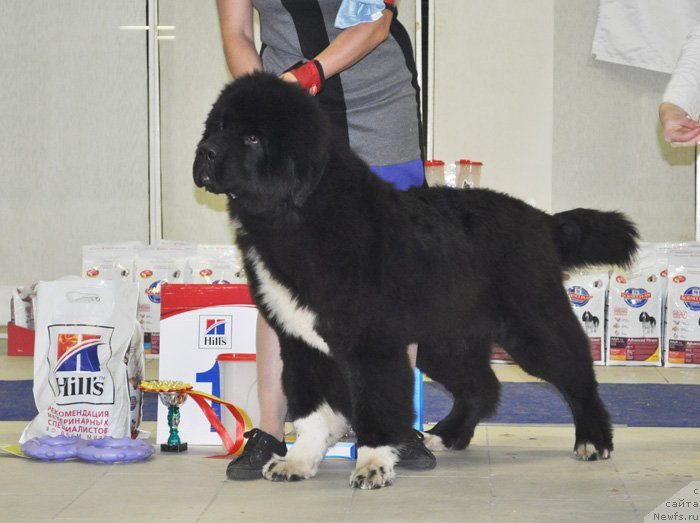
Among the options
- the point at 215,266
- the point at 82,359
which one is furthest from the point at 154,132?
the point at 82,359

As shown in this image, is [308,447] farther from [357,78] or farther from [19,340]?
[19,340]

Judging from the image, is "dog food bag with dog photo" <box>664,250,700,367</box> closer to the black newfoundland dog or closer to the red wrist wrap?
the black newfoundland dog

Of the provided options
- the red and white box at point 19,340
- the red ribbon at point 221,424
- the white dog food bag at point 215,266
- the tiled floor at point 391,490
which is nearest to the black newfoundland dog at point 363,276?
the tiled floor at point 391,490

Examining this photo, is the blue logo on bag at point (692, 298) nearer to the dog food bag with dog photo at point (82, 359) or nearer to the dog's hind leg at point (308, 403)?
the dog's hind leg at point (308, 403)

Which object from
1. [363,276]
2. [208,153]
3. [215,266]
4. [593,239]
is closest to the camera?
[208,153]

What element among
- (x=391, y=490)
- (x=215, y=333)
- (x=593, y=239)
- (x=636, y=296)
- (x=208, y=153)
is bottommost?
(x=391, y=490)

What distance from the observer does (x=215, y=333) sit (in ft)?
11.3

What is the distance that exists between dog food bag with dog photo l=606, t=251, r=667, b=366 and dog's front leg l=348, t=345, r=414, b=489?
3237 millimetres

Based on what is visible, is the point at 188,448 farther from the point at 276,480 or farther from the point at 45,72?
the point at 45,72

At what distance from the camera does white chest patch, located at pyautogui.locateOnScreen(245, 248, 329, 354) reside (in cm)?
268

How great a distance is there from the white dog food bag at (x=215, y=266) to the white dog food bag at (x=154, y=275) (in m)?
0.06

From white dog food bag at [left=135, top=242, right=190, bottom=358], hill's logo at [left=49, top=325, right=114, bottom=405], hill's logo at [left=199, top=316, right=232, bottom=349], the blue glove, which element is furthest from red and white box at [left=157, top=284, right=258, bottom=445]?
white dog food bag at [left=135, top=242, right=190, bottom=358]

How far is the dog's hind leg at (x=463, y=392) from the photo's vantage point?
3309 mm

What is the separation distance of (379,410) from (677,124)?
1.13 metres
